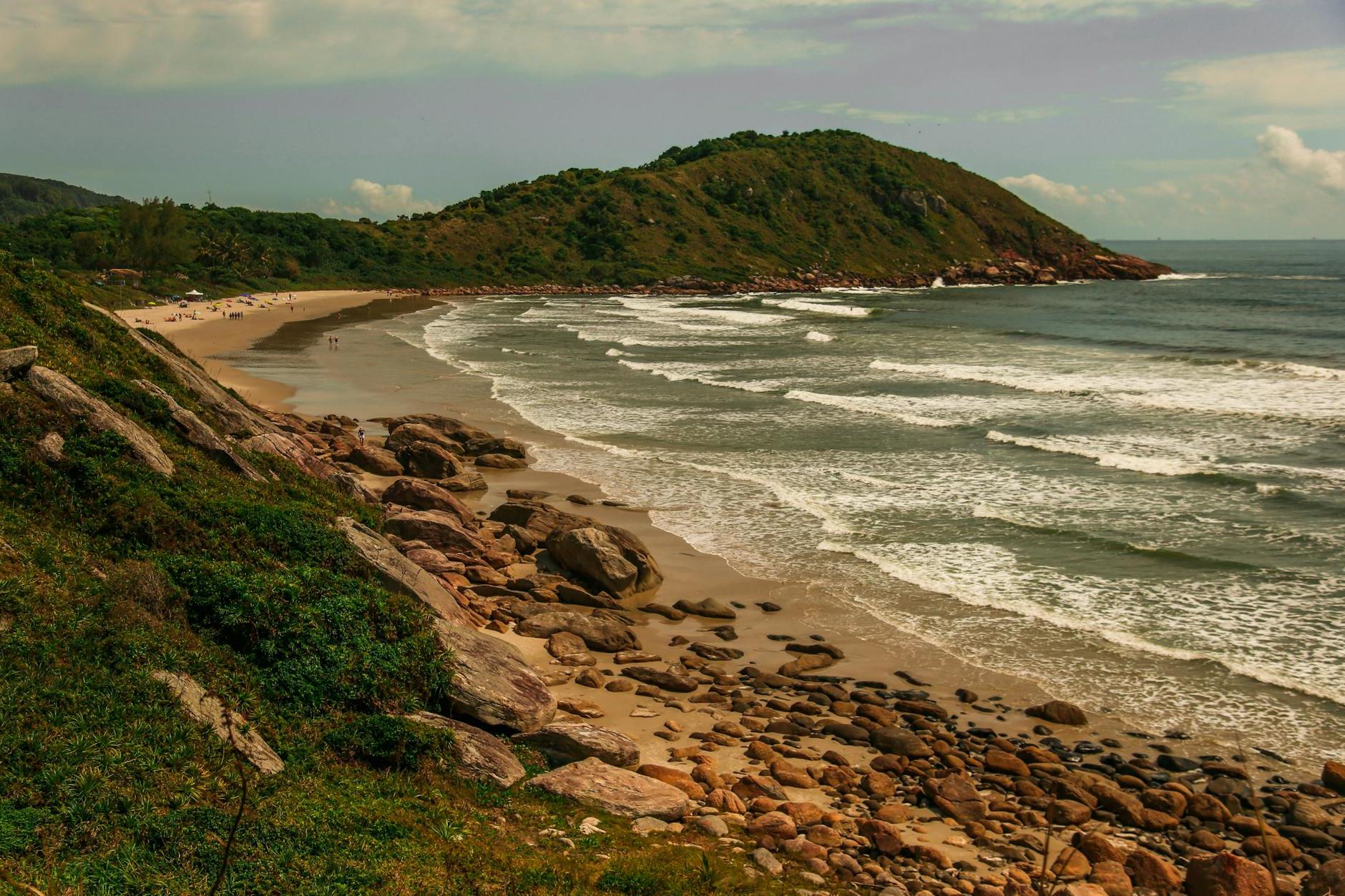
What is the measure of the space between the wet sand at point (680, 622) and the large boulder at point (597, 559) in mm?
493

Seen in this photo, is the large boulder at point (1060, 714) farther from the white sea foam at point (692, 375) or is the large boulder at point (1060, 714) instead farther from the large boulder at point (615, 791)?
the white sea foam at point (692, 375)

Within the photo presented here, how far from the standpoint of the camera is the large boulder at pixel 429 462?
1010 inches

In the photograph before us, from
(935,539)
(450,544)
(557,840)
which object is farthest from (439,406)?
(557,840)

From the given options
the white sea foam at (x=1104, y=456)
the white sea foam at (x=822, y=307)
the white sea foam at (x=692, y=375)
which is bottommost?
the white sea foam at (x=1104, y=456)

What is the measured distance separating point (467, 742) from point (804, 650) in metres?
6.70

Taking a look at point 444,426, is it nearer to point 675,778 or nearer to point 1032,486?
→ point 1032,486

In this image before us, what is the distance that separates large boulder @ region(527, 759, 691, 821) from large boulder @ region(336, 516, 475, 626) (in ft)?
12.8

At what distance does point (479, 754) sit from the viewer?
10875 mm

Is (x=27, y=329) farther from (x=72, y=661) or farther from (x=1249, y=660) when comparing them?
(x=1249, y=660)

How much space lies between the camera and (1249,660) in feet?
51.1

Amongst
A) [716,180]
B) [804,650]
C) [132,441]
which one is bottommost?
[804,650]

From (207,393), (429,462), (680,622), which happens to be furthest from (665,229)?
(680,622)

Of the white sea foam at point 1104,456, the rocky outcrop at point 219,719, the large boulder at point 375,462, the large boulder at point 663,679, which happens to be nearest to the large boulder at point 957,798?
the large boulder at point 663,679

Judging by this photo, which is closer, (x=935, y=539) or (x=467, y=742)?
(x=467, y=742)
